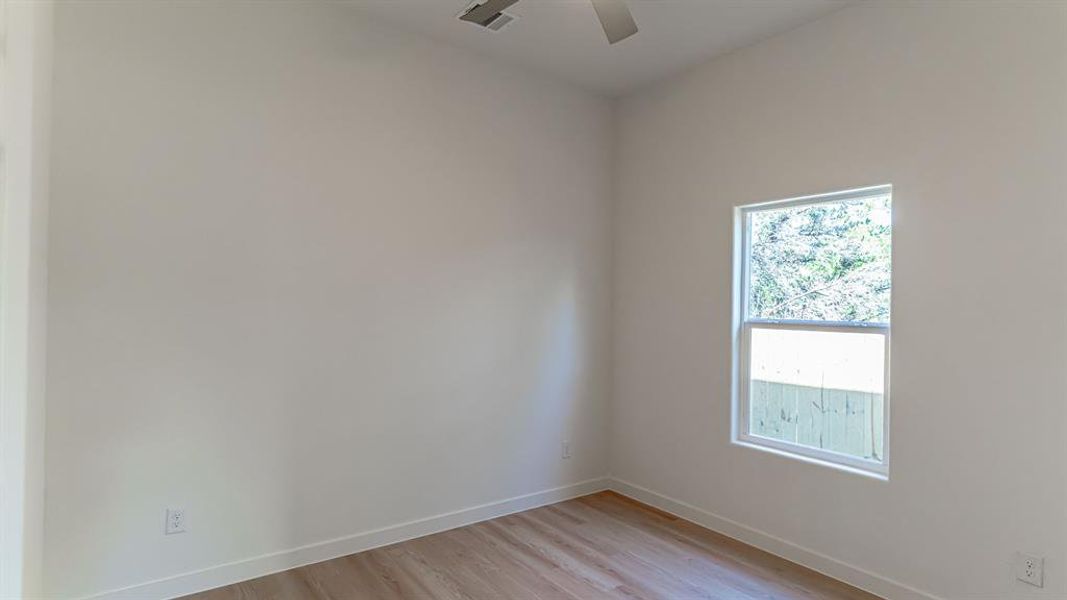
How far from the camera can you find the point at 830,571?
2.99 meters

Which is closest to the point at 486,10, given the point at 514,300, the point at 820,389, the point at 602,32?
the point at 602,32

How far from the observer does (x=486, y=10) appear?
2111 millimetres

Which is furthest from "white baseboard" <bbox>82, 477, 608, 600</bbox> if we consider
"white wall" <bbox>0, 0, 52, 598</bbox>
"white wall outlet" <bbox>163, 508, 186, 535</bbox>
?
"white wall" <bbox>0, 0, 52, 598</bbox>

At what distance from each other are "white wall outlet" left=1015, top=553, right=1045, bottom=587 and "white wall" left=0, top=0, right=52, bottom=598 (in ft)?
12.2

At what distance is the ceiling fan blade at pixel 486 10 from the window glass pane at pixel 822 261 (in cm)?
210

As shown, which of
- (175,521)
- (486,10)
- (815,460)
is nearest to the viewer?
(486,10)

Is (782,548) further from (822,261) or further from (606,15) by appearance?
(606,15)

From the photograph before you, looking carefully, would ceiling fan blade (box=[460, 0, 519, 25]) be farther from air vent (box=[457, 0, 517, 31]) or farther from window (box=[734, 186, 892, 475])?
window (box=[734, 186, 892, 475])

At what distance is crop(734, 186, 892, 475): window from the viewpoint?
293cm

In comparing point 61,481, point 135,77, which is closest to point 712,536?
point 61,481

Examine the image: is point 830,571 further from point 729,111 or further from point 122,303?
point 122,303

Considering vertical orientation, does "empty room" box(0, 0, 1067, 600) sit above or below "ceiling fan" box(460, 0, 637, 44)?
below

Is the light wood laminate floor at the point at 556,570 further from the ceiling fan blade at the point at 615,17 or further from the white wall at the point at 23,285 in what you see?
the ceiling fan blade at the point at 615,17

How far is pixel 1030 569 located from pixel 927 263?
1.34 meters
